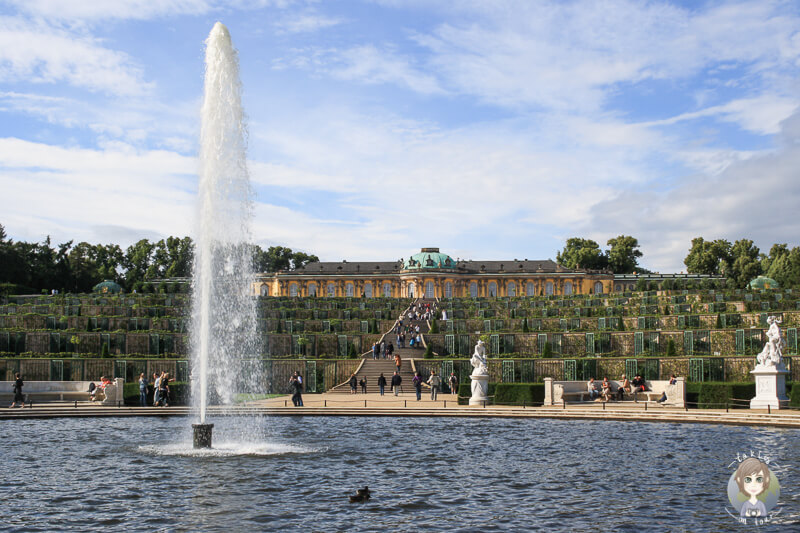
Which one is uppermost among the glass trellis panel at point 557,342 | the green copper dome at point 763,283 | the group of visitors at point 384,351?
the green copper dome at point 763,283

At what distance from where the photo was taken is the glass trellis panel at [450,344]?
5109 centimetres

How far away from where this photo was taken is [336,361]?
45.2 meters

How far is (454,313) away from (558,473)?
166 ft

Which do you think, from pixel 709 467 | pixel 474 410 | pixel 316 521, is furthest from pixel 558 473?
pixel 474 410

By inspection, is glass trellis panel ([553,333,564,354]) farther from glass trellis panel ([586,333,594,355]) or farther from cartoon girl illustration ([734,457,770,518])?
cartoon girl illustration ([734,457,770,518])

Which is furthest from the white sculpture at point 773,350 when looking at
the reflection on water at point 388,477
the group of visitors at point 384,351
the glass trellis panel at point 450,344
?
the group of visitors at point 384,351

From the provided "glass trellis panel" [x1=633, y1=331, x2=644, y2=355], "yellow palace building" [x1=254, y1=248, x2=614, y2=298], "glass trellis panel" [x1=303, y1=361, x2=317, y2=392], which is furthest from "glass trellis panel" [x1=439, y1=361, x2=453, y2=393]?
"yellow palace building" [x1=254, y1=248, x2=614, y2=298]

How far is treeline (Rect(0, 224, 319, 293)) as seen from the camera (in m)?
96.5

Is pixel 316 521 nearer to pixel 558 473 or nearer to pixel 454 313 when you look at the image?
pixel 558 473

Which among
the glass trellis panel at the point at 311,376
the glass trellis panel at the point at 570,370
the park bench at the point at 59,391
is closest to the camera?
the park bench at the point at 59,391

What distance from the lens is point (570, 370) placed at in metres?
41.8

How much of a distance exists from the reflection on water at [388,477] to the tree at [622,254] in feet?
390

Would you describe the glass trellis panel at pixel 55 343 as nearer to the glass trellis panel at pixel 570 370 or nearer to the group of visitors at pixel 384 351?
the group of visitors at pixel 384 351

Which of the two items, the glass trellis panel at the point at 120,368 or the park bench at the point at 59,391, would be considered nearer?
the park bench at the point at 59,391
